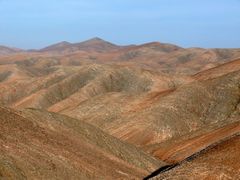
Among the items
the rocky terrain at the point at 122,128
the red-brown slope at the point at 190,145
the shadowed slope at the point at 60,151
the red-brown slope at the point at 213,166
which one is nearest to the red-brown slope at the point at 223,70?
the rocky terrain at the point at 122,128

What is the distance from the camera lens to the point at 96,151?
48875mm

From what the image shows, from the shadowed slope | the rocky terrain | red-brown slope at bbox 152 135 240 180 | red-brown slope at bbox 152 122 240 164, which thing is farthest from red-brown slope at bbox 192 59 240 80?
red-brown slope at bbox 152 135 240 180

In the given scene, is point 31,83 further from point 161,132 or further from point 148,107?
point 161,132

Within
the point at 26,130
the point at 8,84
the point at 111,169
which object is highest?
the point at 26,130

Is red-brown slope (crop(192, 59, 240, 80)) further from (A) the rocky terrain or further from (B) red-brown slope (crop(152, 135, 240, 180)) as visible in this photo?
(B) red-brown slope (crop(152, 135, 240, 180))

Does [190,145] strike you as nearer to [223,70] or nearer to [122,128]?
[122,128]

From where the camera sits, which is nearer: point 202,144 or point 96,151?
point 96,151

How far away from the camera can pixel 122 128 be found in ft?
243

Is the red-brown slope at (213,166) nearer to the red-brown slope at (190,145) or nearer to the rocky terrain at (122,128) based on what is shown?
the rocky terrain at (122,128)

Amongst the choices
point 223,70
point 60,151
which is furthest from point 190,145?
point 223,70

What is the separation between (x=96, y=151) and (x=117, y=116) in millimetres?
33463

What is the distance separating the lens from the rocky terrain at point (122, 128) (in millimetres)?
37094

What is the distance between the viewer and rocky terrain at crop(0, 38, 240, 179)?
3709 centimetres

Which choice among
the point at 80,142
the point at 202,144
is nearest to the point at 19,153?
the point at 80,142
